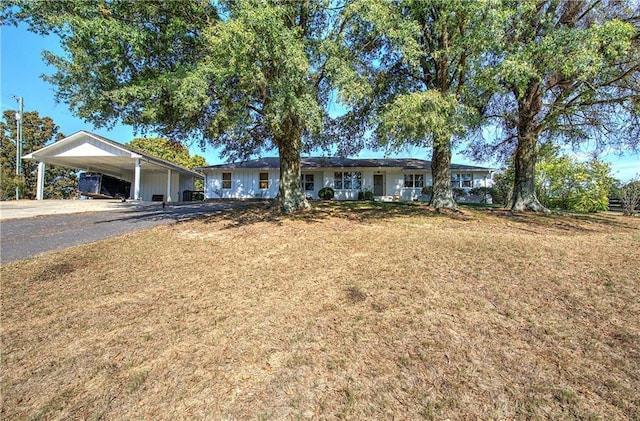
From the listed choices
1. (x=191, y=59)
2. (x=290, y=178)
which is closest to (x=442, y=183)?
(x=290, y=178)

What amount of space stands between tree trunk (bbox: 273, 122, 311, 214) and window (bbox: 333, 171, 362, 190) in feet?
39.8

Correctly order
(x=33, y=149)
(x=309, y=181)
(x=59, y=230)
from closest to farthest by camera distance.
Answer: (x=59, y=230) → (x=309, y=181) → (x=33, y=149)

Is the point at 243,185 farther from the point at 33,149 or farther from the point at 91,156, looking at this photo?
the point at 33,149

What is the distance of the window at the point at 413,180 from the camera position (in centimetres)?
2398

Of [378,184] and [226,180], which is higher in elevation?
[226,180]

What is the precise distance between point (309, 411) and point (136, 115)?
10920 mm

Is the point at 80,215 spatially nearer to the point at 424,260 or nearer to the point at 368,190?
the point at 424,260

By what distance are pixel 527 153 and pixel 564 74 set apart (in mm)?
5997

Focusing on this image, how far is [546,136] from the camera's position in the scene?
14.3 m

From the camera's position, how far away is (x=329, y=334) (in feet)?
11.1

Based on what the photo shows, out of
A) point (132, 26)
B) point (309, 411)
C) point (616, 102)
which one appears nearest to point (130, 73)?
point (132, 26)

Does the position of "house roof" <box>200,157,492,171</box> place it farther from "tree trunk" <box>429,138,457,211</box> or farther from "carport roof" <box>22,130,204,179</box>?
"tree trunk" <box>429,138,457,211</box>

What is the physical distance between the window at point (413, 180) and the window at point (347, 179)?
3.65 metres

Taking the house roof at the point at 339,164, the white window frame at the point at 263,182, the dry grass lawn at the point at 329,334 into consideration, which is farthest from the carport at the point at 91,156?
the dry grass lawn at the point at 329,334
